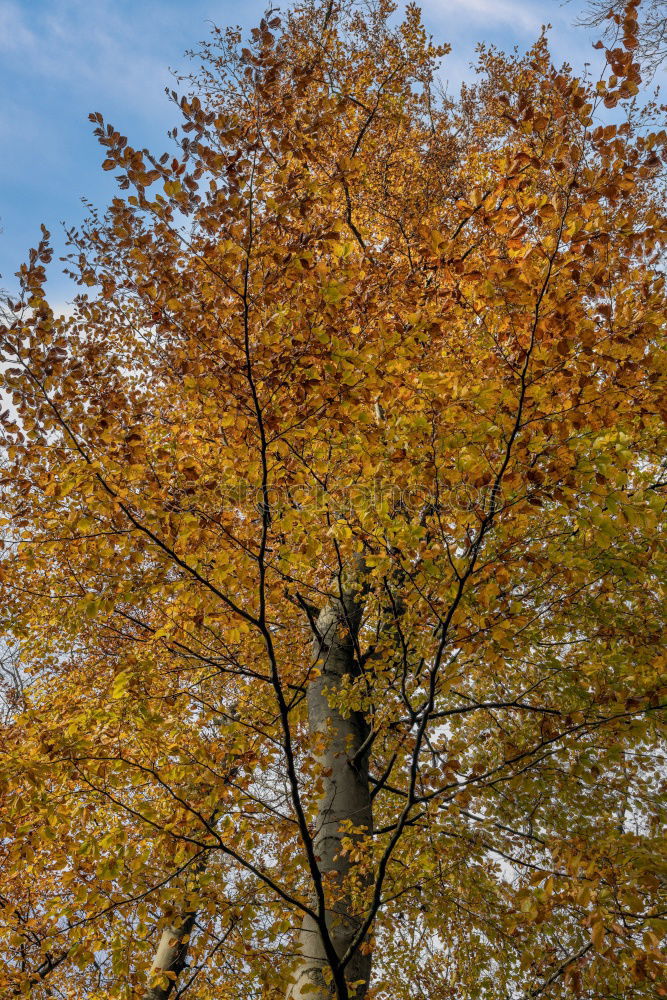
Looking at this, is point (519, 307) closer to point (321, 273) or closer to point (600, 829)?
point (321, 273)

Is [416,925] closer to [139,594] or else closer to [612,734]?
[612,734]

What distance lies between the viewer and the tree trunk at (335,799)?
3.66 m

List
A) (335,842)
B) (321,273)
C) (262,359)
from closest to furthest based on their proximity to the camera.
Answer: (262,359), (321,273), (335,842)

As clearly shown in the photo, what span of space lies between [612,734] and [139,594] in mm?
3480

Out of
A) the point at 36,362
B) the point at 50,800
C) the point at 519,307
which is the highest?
the point at 519,307

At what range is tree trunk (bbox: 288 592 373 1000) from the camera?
366 centimetres

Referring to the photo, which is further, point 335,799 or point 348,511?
point 335,799

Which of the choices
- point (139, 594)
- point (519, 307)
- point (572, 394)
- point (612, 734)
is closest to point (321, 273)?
point (519, 307)

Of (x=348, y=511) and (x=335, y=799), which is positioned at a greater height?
(x=348, y=511)

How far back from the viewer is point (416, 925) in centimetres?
636

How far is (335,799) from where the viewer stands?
450 cm

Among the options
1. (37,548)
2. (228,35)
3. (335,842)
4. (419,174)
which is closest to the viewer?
(335,842)

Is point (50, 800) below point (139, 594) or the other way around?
below

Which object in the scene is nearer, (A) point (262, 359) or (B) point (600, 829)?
(A) point (262, 359)
